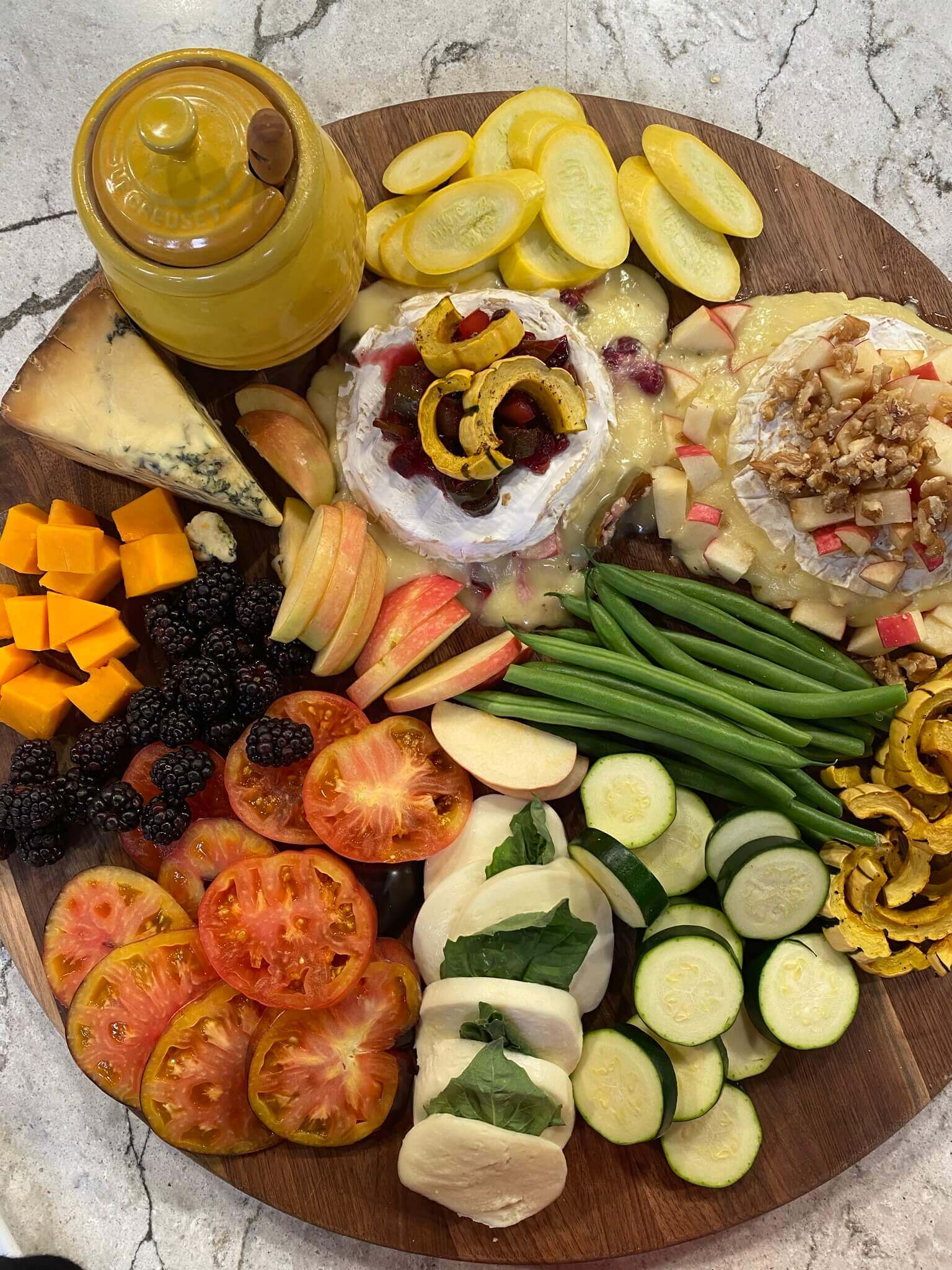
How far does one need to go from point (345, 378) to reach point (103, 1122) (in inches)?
100.0

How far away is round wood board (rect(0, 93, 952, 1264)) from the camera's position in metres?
2.73

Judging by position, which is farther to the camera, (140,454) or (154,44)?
(154,44)

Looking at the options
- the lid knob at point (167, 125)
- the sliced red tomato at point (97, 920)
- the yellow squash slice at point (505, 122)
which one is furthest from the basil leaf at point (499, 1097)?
the yellow squash slice at point (505, 122)

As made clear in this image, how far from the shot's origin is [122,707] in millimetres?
2840

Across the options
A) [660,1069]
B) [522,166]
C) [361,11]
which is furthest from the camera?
[361,11]

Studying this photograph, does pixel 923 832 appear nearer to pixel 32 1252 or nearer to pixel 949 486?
pixel 949 486

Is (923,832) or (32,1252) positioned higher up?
(923,832)

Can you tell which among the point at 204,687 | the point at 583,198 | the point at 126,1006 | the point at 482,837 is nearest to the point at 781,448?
the point at 583,198

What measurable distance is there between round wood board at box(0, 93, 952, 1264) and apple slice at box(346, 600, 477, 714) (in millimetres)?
157

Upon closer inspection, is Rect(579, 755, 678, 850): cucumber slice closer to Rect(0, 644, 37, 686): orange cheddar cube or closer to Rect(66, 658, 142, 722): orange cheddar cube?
Rect(66, 658, 142, 722): orange cheddar cube

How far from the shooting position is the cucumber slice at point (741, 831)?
275 cm

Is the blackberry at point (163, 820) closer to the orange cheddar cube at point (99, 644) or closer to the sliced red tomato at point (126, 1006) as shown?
the sliced red tomato at point (126, 1006)

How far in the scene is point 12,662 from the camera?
2.82 m

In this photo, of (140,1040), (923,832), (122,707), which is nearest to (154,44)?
(122,707)
